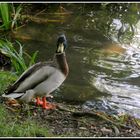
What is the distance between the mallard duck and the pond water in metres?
1.29

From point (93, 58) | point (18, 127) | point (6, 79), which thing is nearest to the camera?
point (18, 127)

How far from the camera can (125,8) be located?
10.2 meters

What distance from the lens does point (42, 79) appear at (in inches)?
177

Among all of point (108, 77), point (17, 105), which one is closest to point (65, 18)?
point (108, 77)

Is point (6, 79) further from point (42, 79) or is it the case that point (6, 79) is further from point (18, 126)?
point (18, 126)

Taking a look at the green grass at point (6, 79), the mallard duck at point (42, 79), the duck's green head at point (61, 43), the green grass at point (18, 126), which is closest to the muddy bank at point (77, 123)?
the green grass at point (18, 126)

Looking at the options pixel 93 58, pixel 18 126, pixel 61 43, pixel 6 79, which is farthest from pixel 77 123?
pixel 93 58

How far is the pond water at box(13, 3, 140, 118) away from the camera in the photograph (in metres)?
6.03

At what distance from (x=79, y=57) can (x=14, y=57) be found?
208 cm

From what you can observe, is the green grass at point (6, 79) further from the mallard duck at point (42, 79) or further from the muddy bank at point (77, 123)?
the mallard duck at point (42, 79)

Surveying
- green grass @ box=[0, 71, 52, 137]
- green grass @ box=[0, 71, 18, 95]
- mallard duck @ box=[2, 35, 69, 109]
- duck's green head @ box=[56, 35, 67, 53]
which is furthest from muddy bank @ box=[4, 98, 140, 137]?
duck's green head @ box=[56, 35, 67, 53]

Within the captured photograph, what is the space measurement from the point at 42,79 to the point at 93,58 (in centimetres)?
303

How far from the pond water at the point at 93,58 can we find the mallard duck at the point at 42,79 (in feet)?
4.25

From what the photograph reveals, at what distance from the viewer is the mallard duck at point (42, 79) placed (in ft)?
14.8
